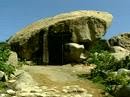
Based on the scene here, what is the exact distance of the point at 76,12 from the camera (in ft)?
79.5

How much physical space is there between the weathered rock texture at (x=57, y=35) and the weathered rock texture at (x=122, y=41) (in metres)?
4.43

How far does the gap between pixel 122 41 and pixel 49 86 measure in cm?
1380

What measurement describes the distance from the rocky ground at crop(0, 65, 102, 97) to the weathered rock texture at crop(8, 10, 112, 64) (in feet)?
16.8

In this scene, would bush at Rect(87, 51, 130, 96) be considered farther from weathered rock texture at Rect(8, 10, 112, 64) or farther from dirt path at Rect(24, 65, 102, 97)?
weathered rock texture at Rect(8, 10, 112, 64)

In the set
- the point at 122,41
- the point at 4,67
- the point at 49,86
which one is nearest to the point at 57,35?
the point at 122,41

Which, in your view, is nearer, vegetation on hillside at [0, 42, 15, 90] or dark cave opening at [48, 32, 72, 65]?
vegetation on hillside at [0, 42, 15, 90]

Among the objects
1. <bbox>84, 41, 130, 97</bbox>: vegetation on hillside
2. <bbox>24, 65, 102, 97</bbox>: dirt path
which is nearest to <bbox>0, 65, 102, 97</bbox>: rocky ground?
<bbox>24, 65, 102, 97</bbox>: dirt path

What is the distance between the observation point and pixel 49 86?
594 inches

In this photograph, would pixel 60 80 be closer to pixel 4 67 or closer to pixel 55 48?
pixel 4 67

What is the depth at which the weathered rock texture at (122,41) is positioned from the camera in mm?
27750

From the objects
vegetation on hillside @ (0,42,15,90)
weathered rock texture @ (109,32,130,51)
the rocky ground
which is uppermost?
weathered rock texture @ (109,32,130,51)

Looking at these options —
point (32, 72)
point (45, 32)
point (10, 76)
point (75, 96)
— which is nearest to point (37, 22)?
point (45, 32)

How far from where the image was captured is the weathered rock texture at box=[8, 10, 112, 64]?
898 inches

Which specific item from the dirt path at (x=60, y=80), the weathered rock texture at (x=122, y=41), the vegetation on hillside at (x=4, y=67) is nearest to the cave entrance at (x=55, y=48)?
the dirt path at (x=60, y=80)
